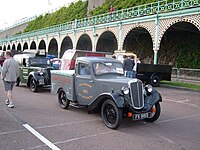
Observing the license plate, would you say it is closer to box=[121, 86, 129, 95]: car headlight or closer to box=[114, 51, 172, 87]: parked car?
box=[121, 86, 129, 95]: car headlight

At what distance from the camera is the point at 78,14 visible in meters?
45.5

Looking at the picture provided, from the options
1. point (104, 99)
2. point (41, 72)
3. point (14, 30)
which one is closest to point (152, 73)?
point (41, 72)

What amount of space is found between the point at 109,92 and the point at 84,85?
3.81 ft

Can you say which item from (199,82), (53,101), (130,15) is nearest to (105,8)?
(130,15)

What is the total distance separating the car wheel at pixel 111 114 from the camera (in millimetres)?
5727

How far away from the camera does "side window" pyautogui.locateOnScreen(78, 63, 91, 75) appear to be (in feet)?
23.1

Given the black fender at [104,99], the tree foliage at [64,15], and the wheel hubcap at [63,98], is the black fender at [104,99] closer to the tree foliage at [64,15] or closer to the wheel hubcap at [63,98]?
the wheel hubcap at [63,98]

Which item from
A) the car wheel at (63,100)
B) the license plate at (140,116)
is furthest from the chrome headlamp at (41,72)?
the license plate at (140,116)

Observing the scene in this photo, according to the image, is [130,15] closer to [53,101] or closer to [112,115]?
[53,101]

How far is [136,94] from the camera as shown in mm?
6016

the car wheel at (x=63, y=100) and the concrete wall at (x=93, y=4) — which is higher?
the concrete wall at (x=93, y=4)

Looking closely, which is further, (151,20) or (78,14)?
(78,14)


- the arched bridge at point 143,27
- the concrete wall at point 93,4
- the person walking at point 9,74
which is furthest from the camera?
the concrete wall at point 93,4

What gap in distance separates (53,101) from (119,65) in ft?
11.4
